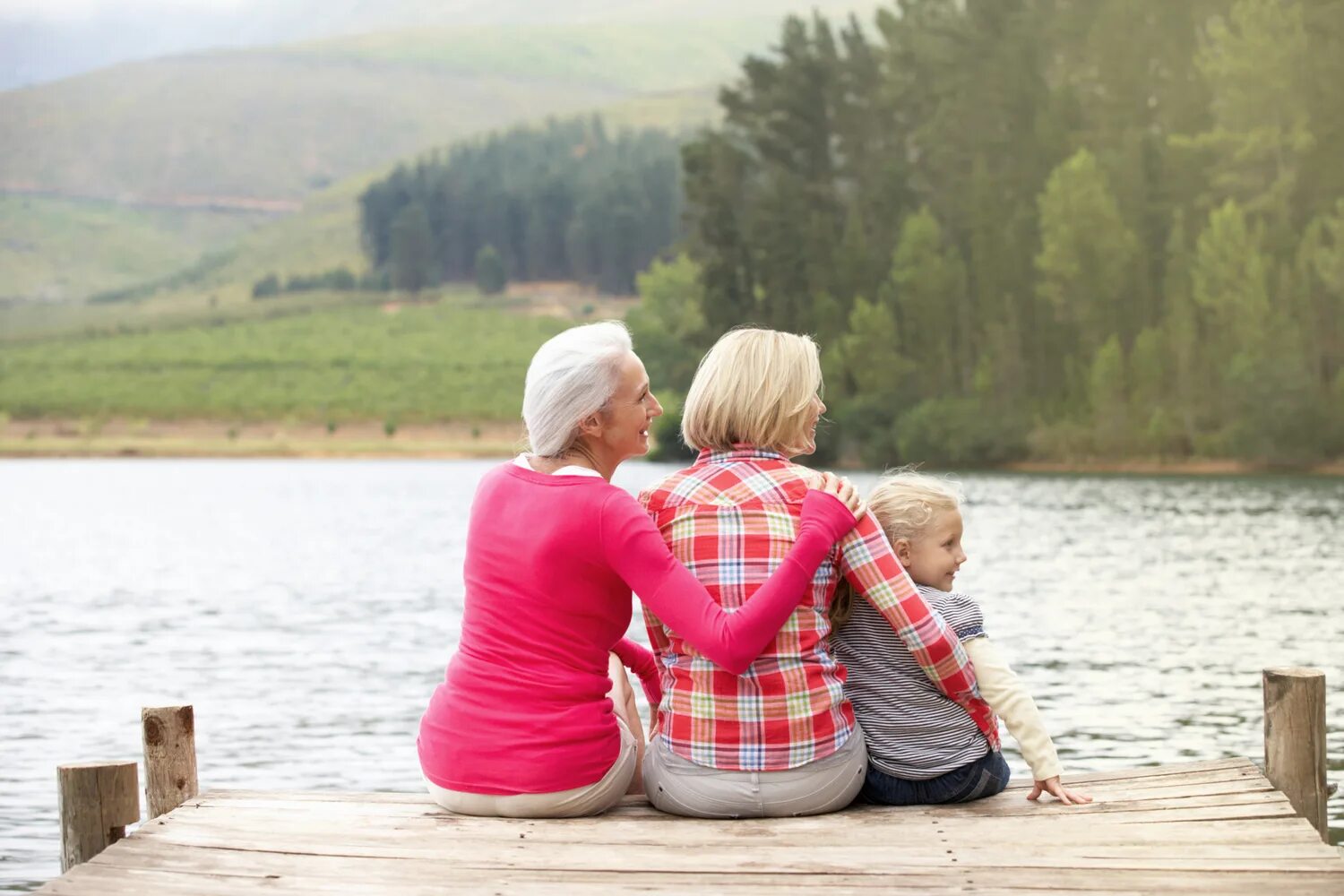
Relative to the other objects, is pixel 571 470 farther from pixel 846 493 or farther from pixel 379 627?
pixel 379 627

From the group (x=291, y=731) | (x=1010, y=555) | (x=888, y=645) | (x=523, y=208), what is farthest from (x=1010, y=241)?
(x=523, y=208)

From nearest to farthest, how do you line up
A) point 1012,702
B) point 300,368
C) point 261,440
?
point 1012,702 < point 261,440 < point 300,368

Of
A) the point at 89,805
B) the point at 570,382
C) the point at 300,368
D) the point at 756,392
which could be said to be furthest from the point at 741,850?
the point at 300,368

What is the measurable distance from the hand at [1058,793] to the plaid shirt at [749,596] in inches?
21.1

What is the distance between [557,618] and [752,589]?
53 centimetres

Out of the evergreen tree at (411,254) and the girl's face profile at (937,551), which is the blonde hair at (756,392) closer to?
the girl's face profile at (937,551)

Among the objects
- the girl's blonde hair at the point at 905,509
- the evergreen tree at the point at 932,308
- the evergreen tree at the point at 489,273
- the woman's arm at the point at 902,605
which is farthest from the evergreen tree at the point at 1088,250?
the evergreen tree at the point at 489,273

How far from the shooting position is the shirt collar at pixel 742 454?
468 centimetres

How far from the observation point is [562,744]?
15.7 ft

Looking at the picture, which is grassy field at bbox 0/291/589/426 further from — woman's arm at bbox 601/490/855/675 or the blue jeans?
woman's arm at bbox 601/490/855/675

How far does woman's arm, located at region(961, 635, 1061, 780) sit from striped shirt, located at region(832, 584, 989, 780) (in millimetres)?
60

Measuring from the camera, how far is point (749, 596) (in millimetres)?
4617

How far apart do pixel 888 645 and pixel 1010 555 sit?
81.3 ft

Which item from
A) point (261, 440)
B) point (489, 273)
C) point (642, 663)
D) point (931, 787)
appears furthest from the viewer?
point (489, 273)
